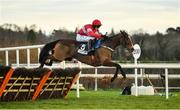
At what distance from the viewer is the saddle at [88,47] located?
1538 centimetres

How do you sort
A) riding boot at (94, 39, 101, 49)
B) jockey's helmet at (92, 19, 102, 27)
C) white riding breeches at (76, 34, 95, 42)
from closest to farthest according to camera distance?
1. jockey's helmet at (92, 19, 102, 27)
2. white riding breeches at (76, 34, 95, 42)
3. riding boot at (94, 39, 101, 49)

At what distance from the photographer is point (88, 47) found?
15391mm

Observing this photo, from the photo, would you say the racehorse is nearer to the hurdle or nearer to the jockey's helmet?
the jockey's helmet

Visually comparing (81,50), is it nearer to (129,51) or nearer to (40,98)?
(129,51)

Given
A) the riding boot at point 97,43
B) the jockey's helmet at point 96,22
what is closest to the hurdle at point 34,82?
the riding boot at point 97,43

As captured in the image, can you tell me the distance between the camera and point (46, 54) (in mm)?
15859

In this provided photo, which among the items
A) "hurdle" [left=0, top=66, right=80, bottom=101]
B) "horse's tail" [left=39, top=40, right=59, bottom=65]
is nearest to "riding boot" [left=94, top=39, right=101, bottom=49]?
"hurdle" [left=0, top=66, right=80, bottom=101]

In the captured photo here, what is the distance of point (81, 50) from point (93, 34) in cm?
63

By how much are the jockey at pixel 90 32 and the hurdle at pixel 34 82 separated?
98 cm

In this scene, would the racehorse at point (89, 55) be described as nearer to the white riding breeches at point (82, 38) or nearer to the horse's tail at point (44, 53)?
the horse's tail at point (44, 53)

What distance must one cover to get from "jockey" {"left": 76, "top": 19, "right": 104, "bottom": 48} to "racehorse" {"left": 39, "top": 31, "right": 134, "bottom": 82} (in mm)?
304

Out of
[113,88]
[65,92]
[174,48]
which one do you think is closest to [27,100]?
[65,92]

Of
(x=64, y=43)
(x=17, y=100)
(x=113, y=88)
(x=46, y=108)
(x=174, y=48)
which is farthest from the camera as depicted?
(x=174, y=48)

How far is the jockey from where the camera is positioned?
15.1m
